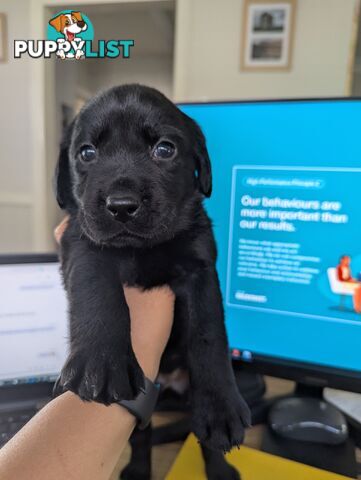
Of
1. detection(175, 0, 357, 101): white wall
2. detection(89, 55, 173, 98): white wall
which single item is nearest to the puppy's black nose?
detection(175, 0, 357, 101): white wall

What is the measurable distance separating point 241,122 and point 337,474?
0.67 m

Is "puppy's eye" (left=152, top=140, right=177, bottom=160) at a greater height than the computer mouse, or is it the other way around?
"puppy's eye" (left=152, top=140, right=177, bottom=160)

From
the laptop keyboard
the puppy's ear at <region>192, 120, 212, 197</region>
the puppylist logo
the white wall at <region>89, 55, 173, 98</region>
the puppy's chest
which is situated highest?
the white wall at <region>89, 55, 173, 98</region>

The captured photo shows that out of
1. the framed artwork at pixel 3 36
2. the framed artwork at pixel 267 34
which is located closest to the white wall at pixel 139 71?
the framed artwork at pixel 3 36

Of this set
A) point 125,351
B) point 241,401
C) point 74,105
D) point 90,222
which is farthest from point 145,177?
point 74,105

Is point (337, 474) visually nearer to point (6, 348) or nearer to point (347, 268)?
point (347, 268)

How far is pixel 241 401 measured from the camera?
0.61m

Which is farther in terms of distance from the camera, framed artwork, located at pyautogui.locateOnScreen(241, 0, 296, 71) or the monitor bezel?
framed artwork, located at pyautogui.locateOnScreen(241, 0, 296, 71)

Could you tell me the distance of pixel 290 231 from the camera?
2.44 feet

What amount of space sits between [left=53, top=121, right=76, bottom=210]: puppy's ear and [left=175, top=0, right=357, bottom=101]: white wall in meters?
1.61

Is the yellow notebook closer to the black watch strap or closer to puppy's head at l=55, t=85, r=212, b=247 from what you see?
the black watch strap

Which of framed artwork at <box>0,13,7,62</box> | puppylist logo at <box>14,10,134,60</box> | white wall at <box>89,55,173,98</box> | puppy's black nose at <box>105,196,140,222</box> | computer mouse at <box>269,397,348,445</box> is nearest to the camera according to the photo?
puppy's black nose at <box>105,196,140,222</box>

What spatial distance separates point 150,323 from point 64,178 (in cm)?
34

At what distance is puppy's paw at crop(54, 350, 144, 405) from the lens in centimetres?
48
